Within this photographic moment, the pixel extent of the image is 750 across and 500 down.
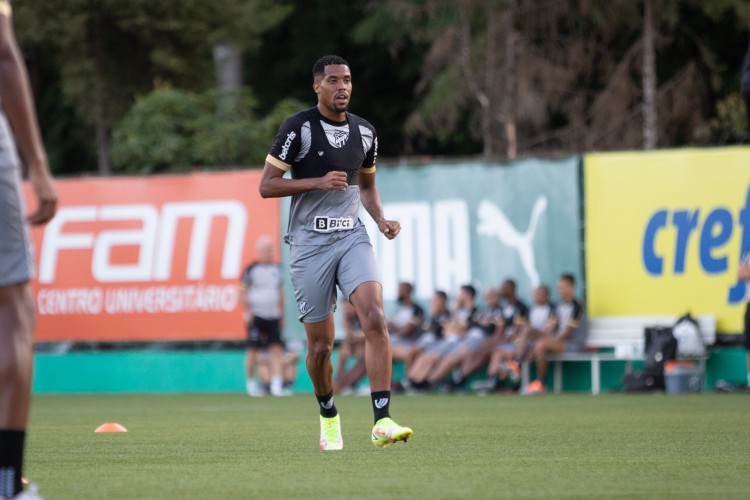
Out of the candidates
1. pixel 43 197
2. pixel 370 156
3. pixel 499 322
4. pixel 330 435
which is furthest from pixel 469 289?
pixel 43 197

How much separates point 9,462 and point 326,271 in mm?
4107

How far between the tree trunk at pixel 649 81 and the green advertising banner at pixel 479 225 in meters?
8.98

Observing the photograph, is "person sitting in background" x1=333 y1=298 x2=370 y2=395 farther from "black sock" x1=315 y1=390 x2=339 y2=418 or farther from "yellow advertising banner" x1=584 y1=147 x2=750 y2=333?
"black sock" x1=315 y1=390 x2=339 y2=418

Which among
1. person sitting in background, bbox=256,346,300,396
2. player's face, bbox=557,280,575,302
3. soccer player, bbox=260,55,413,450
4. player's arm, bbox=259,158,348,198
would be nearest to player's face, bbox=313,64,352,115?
soccer player, bbox=260,55,413,450

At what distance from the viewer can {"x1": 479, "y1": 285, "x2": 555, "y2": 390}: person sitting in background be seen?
19484 millimetres

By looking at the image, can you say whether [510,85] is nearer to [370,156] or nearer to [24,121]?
Answer: [370,156]

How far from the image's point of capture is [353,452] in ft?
31.0

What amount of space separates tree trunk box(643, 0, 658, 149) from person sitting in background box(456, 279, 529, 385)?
990 cm

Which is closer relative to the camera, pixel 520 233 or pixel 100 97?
pixel 520 233

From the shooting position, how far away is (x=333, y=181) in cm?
953

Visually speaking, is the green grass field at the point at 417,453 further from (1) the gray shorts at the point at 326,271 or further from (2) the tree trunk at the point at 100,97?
(2) the tree trunk at the point at 100,97

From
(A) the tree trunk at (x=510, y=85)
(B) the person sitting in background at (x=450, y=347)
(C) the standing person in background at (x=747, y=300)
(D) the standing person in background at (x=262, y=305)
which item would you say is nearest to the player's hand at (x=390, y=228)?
(C) the standing person in background at (x=747, y=300)

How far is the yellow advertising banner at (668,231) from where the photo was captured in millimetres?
18953

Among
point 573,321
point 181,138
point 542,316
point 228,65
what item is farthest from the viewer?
point 228,65
